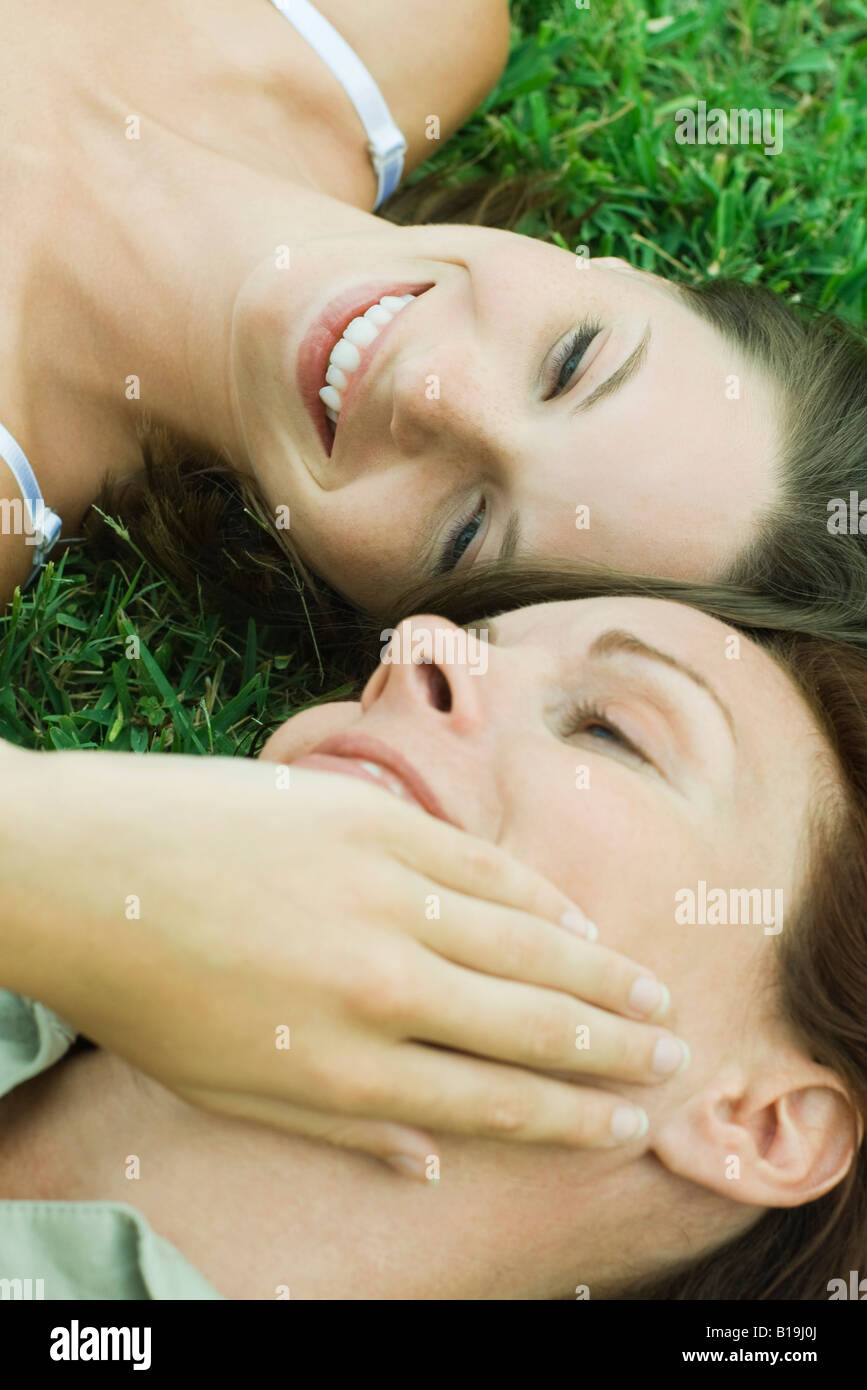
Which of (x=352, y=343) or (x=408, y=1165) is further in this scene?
(x=352, y=343)

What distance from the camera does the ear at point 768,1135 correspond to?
6.26 ft

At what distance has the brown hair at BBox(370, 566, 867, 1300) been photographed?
6.61 feet

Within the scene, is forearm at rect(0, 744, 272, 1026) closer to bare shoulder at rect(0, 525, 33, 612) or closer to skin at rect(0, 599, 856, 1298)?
skin at rect(0, 599, 856, 1298)

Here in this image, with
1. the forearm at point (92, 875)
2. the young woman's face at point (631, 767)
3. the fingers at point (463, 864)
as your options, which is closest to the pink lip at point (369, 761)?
the young woman's face at point (631, 767)

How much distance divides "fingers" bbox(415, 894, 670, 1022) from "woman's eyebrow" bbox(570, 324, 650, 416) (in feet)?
3.71

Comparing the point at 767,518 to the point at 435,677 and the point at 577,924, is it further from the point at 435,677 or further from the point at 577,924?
the point at 577,924

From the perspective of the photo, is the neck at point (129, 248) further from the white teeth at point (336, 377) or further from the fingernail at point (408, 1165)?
the fingernail at point (408, 1165)

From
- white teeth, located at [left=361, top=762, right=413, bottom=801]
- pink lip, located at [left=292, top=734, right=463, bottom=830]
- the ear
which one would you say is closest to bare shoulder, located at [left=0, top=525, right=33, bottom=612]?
pink lip, located at [left=292, top=734, right=463, bottom=830]

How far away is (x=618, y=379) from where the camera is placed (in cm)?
250

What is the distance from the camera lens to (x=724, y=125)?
13.4ft

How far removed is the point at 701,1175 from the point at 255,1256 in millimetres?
648

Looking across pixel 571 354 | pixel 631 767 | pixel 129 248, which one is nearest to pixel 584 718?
pixel 631 767

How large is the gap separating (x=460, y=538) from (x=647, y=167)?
72.7 inches

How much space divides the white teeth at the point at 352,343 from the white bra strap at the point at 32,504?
689mm
